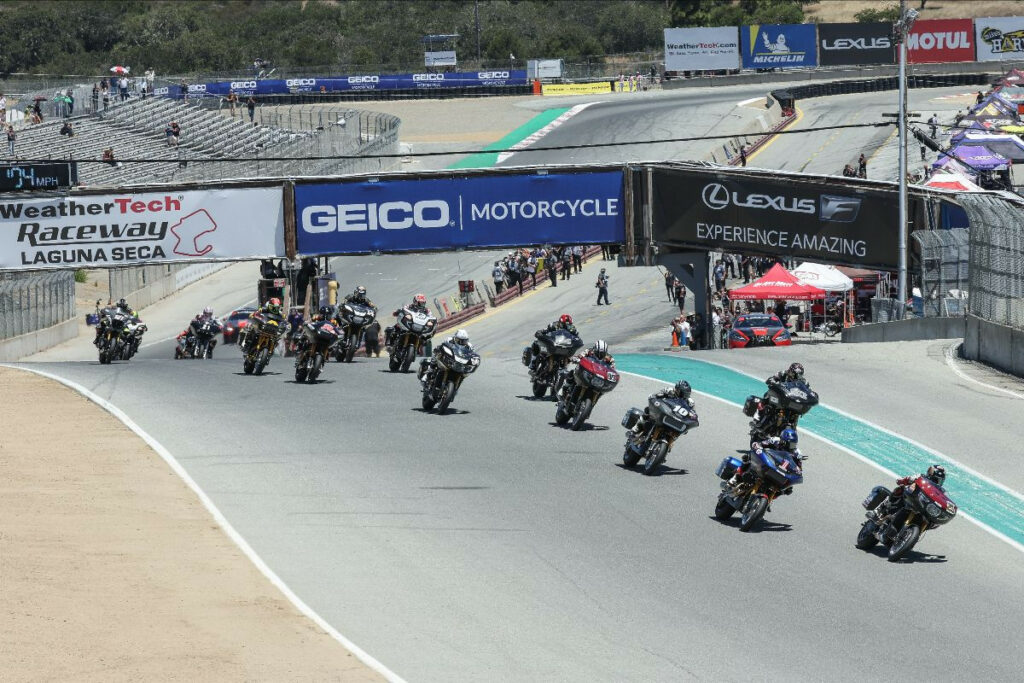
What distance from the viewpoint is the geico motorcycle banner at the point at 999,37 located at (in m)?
101

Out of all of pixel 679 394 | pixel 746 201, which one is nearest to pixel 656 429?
pixel 679 394

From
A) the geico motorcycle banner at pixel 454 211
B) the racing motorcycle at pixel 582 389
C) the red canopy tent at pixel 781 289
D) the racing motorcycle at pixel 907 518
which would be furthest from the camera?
the red canopy tent at pixel 781 289

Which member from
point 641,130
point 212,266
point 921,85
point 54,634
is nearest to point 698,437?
point 54,634

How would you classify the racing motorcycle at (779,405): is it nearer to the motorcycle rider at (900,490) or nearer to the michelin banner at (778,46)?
the motorcycle rider at (900,490)

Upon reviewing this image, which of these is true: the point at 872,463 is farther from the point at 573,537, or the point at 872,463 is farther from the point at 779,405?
the point at 573,537

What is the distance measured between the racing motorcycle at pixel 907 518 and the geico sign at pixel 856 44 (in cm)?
8862

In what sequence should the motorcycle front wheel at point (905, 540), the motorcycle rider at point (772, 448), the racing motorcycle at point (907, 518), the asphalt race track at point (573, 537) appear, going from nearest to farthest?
1. the asphalt race track at point (573, 537)
2. the racing motorcycle at point (907, 518)
3. the motorcycle front wheel at point (905, 540)
4. the motorcycle rider at point (772, 448)

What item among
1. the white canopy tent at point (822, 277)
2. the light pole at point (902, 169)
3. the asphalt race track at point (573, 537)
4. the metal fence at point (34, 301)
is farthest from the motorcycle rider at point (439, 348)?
the metal fence at point (34, 301)

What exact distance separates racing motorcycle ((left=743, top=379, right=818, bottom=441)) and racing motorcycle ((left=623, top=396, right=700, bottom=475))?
117 centimetres

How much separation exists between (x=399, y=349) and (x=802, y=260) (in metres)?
13.8

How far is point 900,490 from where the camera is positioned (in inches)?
671

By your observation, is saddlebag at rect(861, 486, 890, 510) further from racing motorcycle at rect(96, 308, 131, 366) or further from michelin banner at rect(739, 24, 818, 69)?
michelin banner at rect(739, 24, 818, 69)

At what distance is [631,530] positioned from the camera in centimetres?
1797

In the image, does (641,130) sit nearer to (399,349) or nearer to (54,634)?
(399,349)
